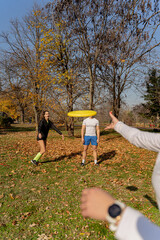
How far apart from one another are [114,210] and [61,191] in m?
4.55

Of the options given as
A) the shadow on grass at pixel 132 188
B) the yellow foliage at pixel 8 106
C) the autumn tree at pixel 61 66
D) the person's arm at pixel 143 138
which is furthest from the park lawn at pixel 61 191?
the yellow foliage at pixel 8 106

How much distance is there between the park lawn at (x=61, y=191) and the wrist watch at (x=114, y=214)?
2.91 meters

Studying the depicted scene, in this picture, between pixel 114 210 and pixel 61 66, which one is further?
pixel 61 66

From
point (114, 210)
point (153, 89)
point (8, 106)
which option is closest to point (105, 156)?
point (114, 210)

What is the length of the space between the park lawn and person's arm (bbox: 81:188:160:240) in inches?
113

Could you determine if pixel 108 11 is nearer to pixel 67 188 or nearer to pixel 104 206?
pixel 67 188

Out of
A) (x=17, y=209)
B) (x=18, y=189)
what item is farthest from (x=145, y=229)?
(x=18, y=189)

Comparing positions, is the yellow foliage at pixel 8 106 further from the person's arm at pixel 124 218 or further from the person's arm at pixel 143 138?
the person's arm at pixel 124 218

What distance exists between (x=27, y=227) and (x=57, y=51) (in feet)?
46.1

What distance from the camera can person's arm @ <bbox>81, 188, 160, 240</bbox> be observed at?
26.2 inches

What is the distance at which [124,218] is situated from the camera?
2.42 feet

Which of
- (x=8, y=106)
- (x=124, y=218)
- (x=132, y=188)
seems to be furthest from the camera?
(x=8, y=106)

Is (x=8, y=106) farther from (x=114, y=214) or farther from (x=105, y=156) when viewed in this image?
(x=114, y=214)

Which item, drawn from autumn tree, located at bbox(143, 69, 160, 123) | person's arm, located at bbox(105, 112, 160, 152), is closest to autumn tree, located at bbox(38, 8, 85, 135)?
autumn tree, located at bbox(143, 69, 160, 123)
